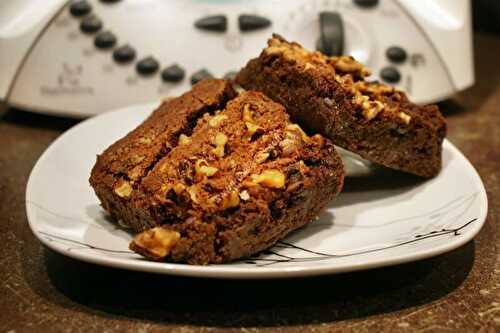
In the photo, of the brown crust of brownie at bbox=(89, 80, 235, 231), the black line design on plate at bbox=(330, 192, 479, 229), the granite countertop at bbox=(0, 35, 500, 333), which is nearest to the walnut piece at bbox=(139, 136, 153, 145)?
the brown crust of brownie at bbox=(89, 80, 235, 231)

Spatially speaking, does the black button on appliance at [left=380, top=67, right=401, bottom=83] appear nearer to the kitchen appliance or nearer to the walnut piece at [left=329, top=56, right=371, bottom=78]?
the kitchen appliance

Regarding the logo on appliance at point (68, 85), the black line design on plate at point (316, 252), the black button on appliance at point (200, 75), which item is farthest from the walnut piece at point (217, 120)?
the logo on appliance at point (68, 85)

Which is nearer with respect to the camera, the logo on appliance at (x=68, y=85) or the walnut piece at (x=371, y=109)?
the walnut piece at (x=371, y=109)

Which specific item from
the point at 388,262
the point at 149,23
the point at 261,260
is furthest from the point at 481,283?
the point at 149,23

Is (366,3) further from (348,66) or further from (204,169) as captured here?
(204,169)

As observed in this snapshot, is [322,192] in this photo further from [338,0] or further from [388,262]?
[338,0]

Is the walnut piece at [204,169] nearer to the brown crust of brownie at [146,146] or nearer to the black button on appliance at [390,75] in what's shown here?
the brown crust of brownie at [146,146]
